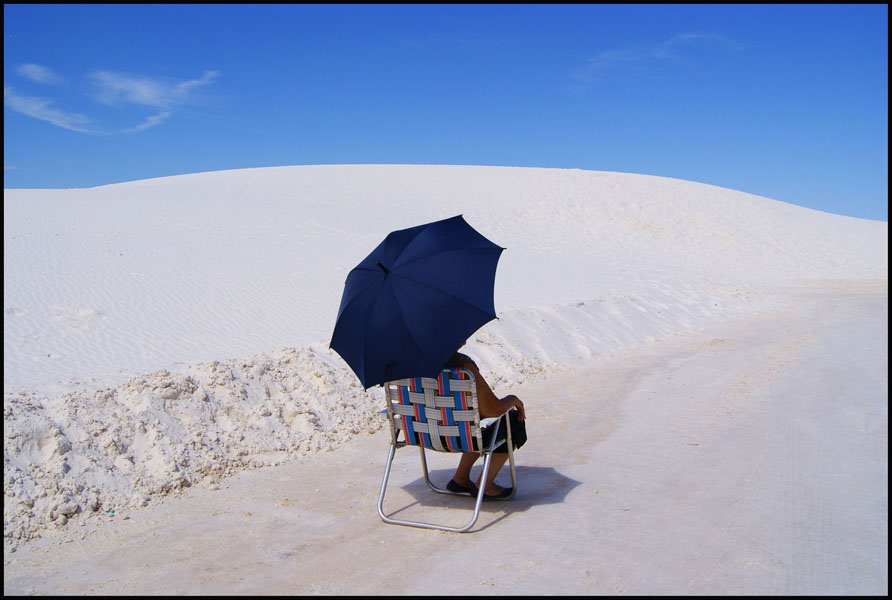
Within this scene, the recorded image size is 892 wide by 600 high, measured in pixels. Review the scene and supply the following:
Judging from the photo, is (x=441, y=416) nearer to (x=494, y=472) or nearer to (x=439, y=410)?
(x=439, y=410)

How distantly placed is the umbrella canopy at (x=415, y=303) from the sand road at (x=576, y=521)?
3.75ft

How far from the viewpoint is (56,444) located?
537 cm

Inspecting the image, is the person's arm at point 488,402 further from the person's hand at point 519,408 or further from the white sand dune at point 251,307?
the white sand dune at point 251,307

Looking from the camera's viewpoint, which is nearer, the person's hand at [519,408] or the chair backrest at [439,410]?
the chair backrest at [439,410]

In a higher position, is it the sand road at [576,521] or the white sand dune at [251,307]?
the white sand dune at [251,307]

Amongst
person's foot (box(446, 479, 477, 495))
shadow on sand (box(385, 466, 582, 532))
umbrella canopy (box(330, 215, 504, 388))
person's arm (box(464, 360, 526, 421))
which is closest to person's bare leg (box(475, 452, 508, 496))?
shadow on sand (box(385, 466, 582, 532))

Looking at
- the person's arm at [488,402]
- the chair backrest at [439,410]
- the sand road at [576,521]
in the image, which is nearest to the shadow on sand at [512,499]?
the sand road at [576,521]

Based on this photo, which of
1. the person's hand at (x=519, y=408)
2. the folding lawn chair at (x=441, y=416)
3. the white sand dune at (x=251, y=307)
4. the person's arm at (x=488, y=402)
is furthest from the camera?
the white sand dune at (x=251, y=307)

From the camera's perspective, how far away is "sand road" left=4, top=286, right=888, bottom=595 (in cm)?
373

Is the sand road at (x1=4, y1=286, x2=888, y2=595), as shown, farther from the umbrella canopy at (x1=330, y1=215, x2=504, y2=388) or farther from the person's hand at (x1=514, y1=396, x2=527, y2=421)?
the umbrella canopy at (x1=330, y1=215, x2=504, y2=388)

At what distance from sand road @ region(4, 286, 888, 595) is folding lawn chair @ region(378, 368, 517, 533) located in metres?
0.49

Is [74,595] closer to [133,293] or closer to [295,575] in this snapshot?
[295,575]

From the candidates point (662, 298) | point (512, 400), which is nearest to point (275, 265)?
point (662, 298)

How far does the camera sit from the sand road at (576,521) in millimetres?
3732
